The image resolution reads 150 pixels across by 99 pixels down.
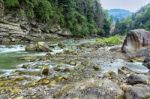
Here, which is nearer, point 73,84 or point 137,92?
point 137,92

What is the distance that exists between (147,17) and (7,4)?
10367 cm

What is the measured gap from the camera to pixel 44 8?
60.3 meters

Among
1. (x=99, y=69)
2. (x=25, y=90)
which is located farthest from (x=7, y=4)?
(x=25, y=90)

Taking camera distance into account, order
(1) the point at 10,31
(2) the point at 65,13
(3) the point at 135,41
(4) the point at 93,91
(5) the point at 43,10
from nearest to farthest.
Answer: (4) the point at 93,91
(3) the point at 135,41
(1) the point at 10,31
(5) the point at 43,10
(2) the point at 65,13

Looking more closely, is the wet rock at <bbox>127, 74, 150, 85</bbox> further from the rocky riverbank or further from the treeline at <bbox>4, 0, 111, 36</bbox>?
the treeline at <bbox>4, 0, 111, 36</bbox>

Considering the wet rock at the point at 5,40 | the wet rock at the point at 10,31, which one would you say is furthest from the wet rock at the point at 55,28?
the wet rock at the point at 5,40

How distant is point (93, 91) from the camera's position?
40.0 ft

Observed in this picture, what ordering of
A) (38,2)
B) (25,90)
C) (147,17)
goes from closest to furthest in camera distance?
(25,90) → (38,2) → (147,17)

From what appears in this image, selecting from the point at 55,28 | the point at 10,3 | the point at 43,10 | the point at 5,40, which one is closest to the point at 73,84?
the point at 5,40

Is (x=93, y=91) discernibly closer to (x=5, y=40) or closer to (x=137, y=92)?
(x=137, y=92)

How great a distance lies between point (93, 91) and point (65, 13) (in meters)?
63.1

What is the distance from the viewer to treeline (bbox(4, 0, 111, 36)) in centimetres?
5311

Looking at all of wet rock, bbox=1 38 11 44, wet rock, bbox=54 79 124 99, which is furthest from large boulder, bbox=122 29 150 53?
wet rock, bbox=54 79 124 99

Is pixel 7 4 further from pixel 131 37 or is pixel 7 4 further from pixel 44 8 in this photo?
pixel 131 37
